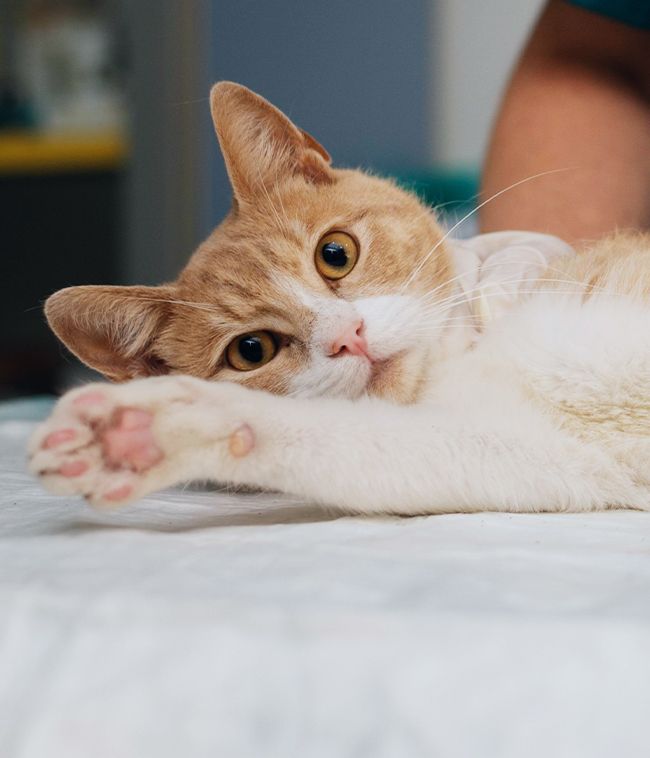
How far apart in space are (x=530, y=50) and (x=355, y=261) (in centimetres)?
105

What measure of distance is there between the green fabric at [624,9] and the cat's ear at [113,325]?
1.12 meters

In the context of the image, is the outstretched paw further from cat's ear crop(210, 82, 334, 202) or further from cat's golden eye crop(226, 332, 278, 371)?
cat's ear crop(210, 82, 334, 202)

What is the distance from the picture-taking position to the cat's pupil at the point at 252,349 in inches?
42.1

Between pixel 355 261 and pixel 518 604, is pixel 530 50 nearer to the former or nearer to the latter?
pixel 355 261

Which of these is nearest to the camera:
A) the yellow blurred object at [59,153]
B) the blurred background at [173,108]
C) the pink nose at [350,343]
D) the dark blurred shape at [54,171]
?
the pink nose at [350,343]


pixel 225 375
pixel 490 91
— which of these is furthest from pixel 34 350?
pixel 225 375

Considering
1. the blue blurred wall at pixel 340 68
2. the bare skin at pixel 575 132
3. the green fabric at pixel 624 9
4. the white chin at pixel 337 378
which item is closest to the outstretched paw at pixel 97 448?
the white chin at pixel 337 378

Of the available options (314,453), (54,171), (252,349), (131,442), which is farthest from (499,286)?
(54,171)

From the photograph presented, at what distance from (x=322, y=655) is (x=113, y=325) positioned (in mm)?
659

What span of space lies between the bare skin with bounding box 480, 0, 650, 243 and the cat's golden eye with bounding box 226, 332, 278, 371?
0.79 metres

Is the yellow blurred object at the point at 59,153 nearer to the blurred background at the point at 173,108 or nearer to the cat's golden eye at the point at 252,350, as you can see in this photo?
the blurred background at the point at 173,108

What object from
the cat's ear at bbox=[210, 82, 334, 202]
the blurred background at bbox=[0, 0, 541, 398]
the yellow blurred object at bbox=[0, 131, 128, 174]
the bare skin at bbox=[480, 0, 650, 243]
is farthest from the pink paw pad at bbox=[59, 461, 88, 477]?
the yellow blurred object at bbox=[0, 131, 128, 174]

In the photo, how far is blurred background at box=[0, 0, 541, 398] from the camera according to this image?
3.31 m

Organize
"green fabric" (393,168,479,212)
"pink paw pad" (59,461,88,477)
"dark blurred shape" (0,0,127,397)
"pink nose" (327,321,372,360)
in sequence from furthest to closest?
"dark blurred shape" (0,0,127,397) < "green fabric" (393,168,479,212) < "pink nose" (327,321,372,360) < "pink paw pad" (59,461,88,477)
